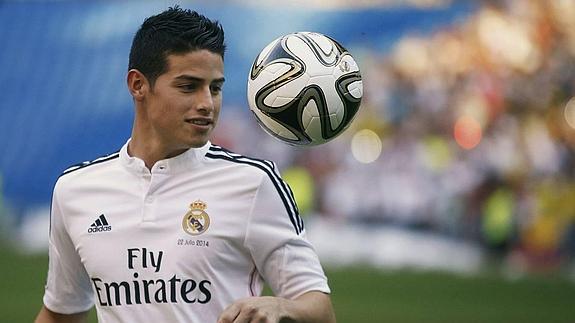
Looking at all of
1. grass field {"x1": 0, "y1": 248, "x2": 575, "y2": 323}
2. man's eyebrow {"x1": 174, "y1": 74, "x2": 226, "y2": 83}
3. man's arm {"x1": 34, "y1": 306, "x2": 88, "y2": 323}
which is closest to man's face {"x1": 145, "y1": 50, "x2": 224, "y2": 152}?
man's eyebrow {"x1": 174, "y1": 74, "x2": 226, "y2": 83}

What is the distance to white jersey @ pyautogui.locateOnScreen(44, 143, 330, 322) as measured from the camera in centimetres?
407

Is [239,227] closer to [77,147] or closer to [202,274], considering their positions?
[202,274]

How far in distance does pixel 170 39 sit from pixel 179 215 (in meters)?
0.69

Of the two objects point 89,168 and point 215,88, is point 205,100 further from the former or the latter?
point 89,168

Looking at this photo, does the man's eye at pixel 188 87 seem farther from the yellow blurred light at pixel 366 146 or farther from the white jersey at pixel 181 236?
the yellow blurred light at pixel 366 146

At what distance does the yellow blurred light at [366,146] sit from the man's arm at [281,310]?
11.5 metres

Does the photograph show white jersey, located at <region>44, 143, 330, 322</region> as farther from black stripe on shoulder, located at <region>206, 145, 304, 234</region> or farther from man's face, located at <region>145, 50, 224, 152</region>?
man's face, located at <region>145, 50, 224, 152</region>

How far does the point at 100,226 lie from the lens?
4.29m

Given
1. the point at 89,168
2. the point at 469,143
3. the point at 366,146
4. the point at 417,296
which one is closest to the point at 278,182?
the point at 89,168

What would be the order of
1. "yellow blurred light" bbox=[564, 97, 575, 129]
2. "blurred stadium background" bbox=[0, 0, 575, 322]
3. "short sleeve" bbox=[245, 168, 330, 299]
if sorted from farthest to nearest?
1. "yellow blurred light" bbox=[564, 97, 575, 129]
2. "blurred stadium background" bbox=[0, 0, 575, 322]
3. "short sleeve" bbox=[245, 168, 330, 299]

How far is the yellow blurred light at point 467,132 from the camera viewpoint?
15.6m

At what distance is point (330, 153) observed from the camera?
1556 cm

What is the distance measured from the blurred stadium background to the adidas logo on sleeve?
1025 cm

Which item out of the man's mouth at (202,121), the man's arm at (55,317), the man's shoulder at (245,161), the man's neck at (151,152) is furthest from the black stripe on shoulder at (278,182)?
A: the man's arm at (55,317)
